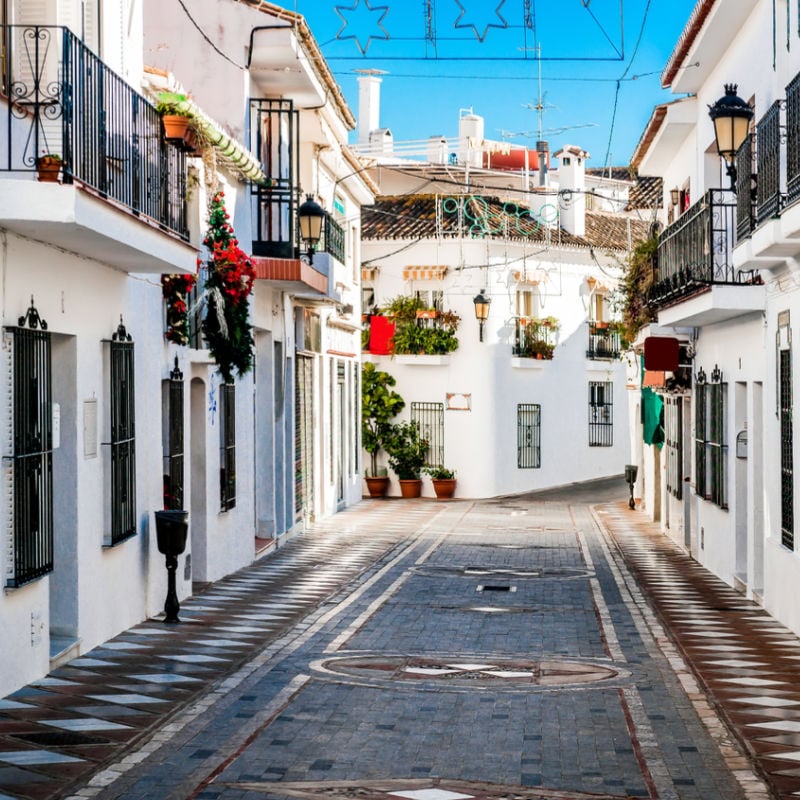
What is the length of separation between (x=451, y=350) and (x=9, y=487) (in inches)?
1063

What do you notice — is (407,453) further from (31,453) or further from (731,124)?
(31,453)

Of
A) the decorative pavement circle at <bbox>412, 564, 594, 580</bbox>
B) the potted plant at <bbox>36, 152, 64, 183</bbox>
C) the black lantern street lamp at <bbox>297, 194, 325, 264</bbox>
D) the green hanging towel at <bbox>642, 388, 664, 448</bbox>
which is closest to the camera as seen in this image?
the potted plant at <bbox>36, 152, 64, 183</bbox>

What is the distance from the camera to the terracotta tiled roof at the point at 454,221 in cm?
3825

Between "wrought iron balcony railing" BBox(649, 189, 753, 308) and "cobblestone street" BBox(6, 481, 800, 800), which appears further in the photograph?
"wrought iron balcony railing" BBox(649, 189, 753, 308)

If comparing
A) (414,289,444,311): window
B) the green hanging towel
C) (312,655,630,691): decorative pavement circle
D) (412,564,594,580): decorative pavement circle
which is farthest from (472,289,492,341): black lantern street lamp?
(312,655,630,691): decorative pavement circle

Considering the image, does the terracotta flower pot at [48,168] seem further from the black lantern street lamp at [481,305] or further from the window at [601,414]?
the window at [601,414]

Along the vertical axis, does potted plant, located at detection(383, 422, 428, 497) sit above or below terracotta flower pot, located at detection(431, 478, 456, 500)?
above

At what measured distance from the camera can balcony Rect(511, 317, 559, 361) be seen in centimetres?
3847

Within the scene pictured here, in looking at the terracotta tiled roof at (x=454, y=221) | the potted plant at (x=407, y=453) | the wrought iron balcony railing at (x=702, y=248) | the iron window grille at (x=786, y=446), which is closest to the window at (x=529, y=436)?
the potted plant at (x=407, y=453)

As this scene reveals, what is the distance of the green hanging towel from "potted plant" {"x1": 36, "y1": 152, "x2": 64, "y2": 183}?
18.9 m

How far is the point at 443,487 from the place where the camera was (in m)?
37.0

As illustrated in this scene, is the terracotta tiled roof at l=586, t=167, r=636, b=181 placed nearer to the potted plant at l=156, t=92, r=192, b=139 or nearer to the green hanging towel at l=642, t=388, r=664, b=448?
the green hanging towel at l=642, t=388, r=664, b=448

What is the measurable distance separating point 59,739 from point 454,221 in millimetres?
30184

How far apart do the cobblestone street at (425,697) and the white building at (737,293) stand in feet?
3.59
